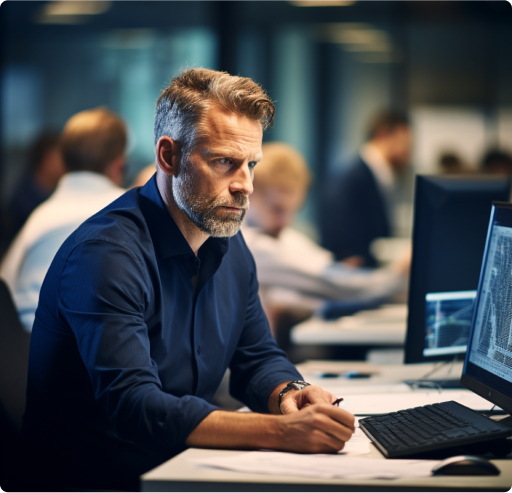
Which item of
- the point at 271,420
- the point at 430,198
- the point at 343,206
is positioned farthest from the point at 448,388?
the point at 343,206

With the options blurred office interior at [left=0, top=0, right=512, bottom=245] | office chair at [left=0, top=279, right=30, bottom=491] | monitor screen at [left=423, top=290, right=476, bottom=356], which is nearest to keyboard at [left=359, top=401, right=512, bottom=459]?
monitor screen at [left=423, top=290, right=476, bottom=356]

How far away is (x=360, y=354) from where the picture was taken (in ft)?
8.78

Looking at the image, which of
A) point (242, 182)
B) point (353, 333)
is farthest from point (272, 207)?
point (242, 182)

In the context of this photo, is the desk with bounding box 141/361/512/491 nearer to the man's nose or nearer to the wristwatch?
the wristwatch

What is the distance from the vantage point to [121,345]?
47.9 inches

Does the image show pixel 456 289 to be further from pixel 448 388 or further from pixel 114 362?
pixel 114 362

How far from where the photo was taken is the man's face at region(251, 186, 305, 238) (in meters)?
3.43

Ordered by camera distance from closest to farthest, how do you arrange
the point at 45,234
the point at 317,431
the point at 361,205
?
the point at 317,431 → the point at 45,234 → the point at 361,205

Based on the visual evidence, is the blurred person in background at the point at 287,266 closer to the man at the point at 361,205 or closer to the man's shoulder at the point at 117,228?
the man at the point at 361,205

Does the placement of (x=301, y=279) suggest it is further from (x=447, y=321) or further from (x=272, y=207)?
(x=447, y=321)

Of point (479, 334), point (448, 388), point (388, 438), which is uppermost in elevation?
point (479, 334)

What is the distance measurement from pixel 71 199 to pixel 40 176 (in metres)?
3.09

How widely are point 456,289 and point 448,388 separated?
0.28 m

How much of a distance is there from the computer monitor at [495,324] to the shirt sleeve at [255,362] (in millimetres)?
434
